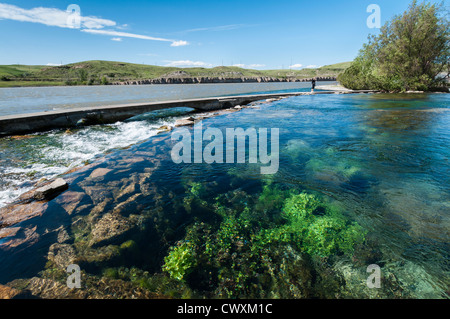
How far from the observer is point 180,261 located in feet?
12.7

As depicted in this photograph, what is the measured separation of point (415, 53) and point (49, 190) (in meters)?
63.1

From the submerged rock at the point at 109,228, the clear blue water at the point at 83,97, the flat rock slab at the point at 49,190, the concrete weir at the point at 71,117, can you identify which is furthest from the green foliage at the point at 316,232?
the clear blue water at the point at 83,97

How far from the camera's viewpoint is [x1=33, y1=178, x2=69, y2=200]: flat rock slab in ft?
20.3

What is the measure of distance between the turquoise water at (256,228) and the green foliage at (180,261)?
2cm

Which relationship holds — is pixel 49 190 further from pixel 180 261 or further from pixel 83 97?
pixel 83 97

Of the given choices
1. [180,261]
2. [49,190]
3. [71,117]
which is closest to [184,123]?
[71,117]

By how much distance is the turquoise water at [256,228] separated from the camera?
354cm

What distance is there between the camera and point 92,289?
3416 millimetres

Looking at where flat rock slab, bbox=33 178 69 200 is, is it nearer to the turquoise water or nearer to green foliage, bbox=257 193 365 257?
the turquoise water

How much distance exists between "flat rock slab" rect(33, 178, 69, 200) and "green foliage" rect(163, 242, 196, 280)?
205 inches

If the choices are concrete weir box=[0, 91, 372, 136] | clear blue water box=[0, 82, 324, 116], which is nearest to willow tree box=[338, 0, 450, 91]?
clear blue water box=[0, 82, 324, 116]

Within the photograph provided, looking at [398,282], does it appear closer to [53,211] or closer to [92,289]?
[92,289]

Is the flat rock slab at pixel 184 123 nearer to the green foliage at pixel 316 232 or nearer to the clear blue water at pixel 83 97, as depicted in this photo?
the green foliage at pixel 316 232
